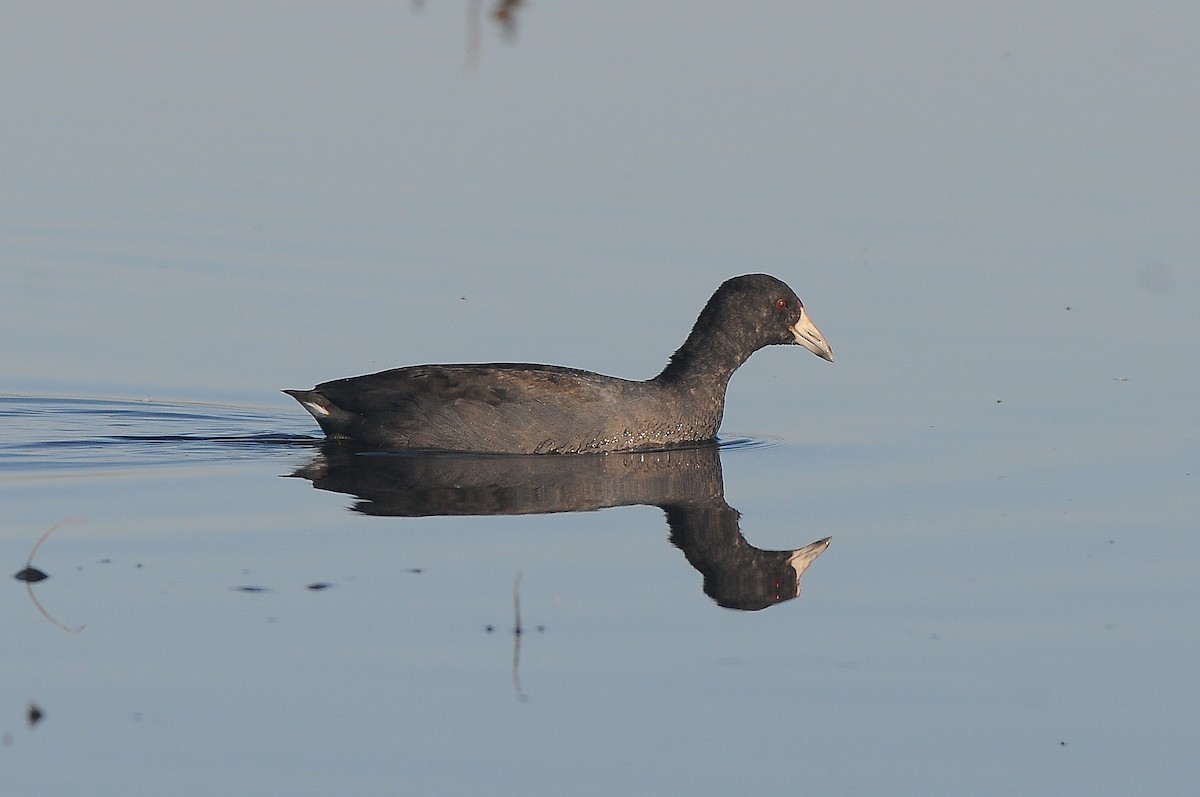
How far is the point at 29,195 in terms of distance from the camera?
1661 centimetres

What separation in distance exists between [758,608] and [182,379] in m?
5.43

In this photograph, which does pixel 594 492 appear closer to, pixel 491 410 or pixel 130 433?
pixel 491 410

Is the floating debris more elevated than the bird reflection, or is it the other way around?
the bird reflection

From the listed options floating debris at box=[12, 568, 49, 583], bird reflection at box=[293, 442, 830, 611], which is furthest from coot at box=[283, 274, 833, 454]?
floating debris at box=[12, 568, 49, 583]

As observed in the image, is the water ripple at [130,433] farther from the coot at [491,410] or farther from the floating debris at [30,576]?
the floating debris at [30,576]

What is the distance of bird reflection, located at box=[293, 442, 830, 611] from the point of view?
29.4 ft

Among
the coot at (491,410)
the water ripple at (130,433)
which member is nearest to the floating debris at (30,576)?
the water ripple at (130,433)

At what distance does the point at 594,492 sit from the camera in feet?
34.8

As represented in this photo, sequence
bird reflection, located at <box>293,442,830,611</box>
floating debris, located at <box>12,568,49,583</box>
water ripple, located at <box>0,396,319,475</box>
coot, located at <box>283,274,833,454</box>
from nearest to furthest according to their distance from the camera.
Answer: floating debris, located at <box>12,568,49,583</box> → bird reflection, located at <box>293,442,830,611</box> → water ripple, located at <box>0,396,319,475</box> → coot, located at <box>283,274,833,454</box>

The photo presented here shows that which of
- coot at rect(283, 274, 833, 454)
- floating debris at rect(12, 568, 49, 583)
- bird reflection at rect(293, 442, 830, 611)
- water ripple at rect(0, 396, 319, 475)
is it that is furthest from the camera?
coot at rect(283, 274, 833, 454)

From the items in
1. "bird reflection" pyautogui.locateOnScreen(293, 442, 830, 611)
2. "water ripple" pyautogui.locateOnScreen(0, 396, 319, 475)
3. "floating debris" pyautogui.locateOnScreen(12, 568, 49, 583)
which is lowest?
"floating debris" pyautogui.locateOnScreen(12, 568, 49, 583)

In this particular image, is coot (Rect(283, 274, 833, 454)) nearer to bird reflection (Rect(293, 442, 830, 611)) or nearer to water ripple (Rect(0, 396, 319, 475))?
bird reflection (Rect(293, 442, 830, 611))

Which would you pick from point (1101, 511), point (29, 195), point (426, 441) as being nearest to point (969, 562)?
point (1101, 511)

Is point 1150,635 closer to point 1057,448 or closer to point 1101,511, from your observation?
point 1101,511
